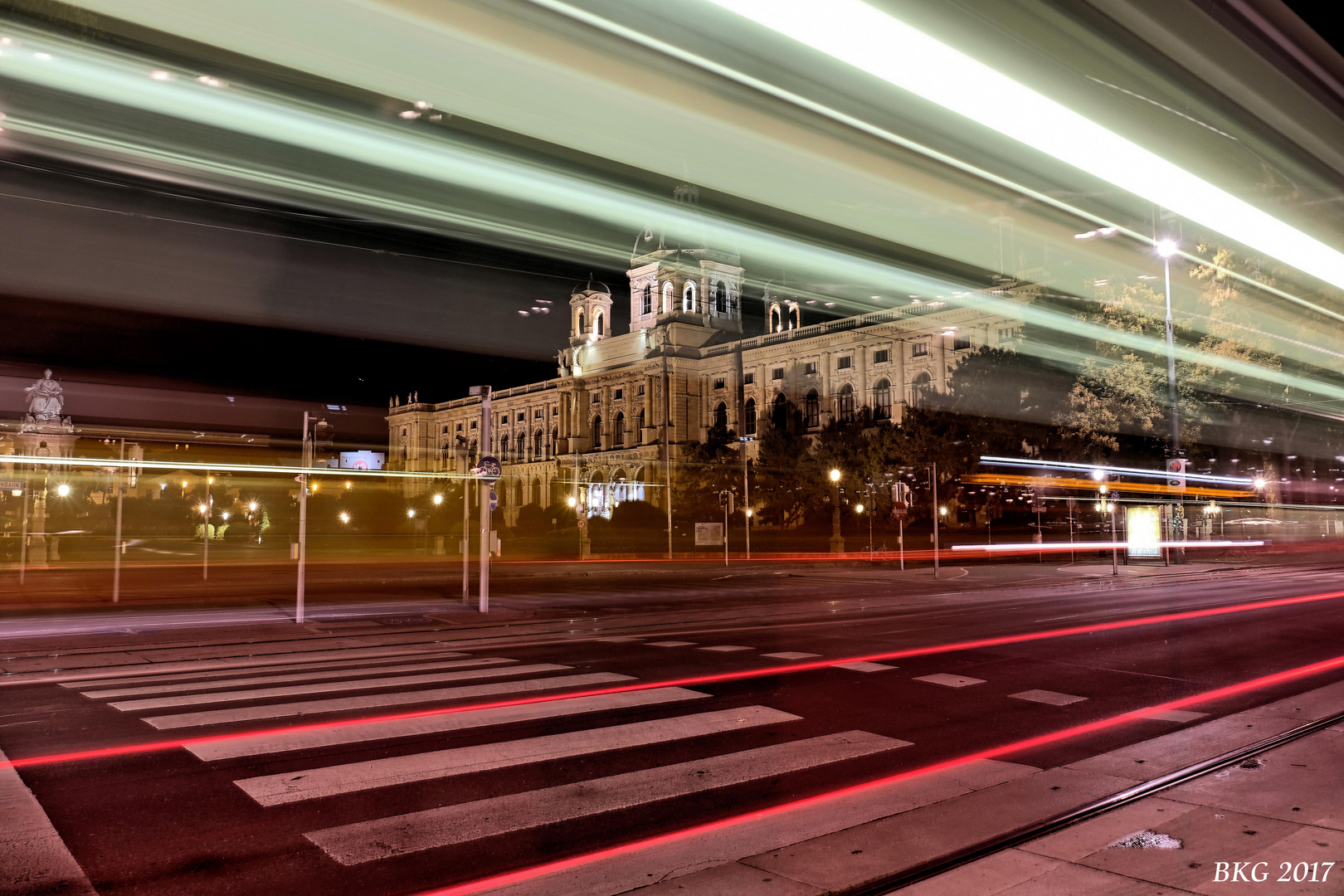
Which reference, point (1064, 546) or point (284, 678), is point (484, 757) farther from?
point (1064, 546)

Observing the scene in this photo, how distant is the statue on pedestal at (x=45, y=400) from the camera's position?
782 inches

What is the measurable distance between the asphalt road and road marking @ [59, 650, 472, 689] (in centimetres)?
8

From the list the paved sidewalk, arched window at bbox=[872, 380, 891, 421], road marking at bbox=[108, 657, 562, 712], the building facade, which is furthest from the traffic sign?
arched window at bbox=[872, 380, 891, 421]

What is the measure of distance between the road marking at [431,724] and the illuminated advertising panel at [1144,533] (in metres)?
30.1

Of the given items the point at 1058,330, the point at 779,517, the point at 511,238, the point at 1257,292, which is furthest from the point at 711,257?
the point at 511,238

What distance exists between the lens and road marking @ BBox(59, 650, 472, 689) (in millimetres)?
10031

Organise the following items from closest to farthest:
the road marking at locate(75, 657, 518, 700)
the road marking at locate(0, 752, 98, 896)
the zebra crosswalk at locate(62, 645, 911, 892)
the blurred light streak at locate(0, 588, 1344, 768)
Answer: the road marking at locate(0, 752, 98, 896) < the zebra crosswalk at locate(62, 645, 911, 892) < the blurred light streak at locate(0, 588, 1344, 768) < the road marking at locate(75, 657, 518, 700)

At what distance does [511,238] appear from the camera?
41.5 feet

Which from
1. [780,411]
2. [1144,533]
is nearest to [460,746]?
[1144,533]

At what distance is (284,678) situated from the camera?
33.8 ft

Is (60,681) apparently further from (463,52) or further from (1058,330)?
(1058,330)

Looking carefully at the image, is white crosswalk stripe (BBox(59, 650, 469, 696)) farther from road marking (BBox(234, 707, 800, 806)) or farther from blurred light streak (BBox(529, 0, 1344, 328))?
blurred light streak (BBox(529, 0, 1344, 328))

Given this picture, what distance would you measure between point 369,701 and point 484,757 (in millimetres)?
2598

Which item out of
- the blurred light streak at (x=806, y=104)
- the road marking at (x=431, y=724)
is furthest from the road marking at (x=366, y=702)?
the blurred light streak at (x=806, y=104)
